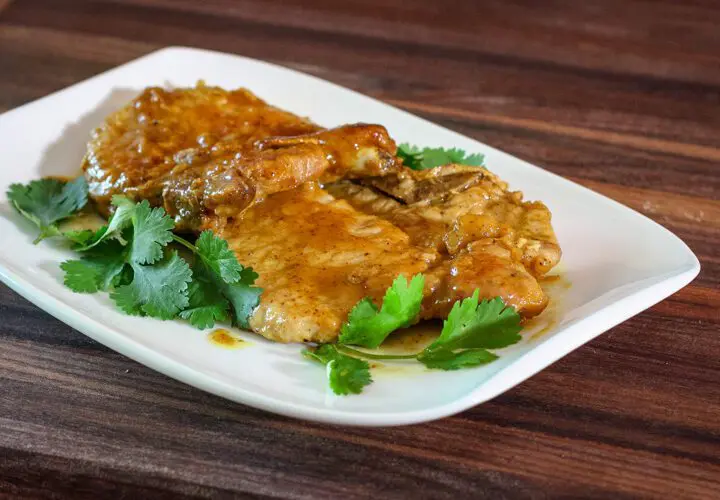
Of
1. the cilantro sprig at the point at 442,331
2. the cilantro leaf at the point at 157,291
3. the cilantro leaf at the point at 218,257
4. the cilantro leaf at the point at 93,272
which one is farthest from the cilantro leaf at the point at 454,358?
the cilantro leaf at the point at 93,272

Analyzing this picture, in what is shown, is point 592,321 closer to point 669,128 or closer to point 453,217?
point 453,217

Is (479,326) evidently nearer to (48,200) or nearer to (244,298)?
(244,298)

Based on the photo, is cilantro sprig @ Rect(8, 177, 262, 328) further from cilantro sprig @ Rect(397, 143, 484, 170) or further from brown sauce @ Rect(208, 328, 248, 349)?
cilantro sprig @ Rect(397, 143, 484, 170)

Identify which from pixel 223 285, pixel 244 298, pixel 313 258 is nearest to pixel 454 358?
pixel 313 258

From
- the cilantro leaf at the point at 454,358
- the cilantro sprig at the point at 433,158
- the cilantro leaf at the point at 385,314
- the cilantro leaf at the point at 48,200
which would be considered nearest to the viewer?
the cilantro leaf at the point at 454,358

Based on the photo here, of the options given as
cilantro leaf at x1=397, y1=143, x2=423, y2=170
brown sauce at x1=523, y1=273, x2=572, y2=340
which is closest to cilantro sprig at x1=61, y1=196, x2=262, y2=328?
brown sauce at x1=523, y1=273, x2=572, y2=340

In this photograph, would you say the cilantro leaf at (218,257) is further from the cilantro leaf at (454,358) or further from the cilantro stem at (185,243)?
the cilantro leaf at (454,358)

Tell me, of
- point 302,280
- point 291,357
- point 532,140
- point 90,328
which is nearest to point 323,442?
point 291,357
